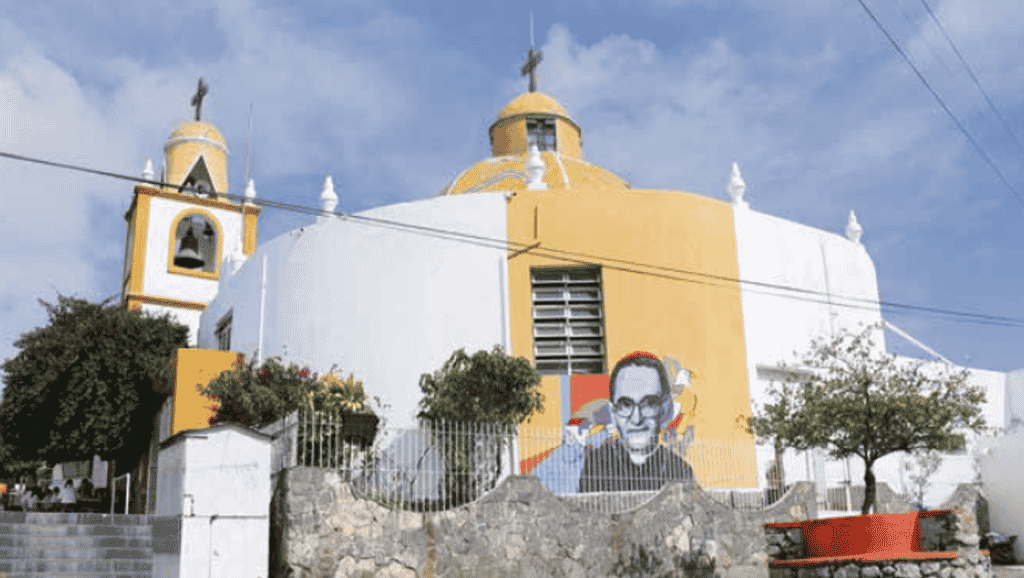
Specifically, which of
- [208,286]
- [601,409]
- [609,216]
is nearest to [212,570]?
[601,409]

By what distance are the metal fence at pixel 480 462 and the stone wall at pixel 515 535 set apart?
35 centimetres

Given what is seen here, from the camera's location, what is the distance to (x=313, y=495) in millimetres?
11641

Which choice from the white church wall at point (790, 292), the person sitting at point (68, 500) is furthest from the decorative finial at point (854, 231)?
the person sitting at point (68, 500)

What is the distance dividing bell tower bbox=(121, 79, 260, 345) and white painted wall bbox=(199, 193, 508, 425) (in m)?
12.7

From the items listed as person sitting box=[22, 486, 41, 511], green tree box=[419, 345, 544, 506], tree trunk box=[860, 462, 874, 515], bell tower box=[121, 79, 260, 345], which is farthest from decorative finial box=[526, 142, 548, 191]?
bell tower box=[121, 79, 260, 345]

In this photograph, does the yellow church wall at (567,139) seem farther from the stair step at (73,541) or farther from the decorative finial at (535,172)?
the stair step at (73,541)

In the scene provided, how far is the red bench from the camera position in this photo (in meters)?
13.3

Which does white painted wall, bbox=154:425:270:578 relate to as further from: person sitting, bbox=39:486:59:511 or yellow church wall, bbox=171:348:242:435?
person sitting, bbox=39:486:59:511

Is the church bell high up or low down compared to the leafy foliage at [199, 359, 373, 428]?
up

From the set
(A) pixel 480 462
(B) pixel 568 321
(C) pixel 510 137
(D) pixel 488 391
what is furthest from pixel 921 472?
(C) pixel 510 137

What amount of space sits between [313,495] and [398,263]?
9373 mm

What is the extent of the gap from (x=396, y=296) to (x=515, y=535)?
8.22m

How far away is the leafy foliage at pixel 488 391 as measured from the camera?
1714 cm

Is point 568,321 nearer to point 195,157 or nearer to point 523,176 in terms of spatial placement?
point 523,176
